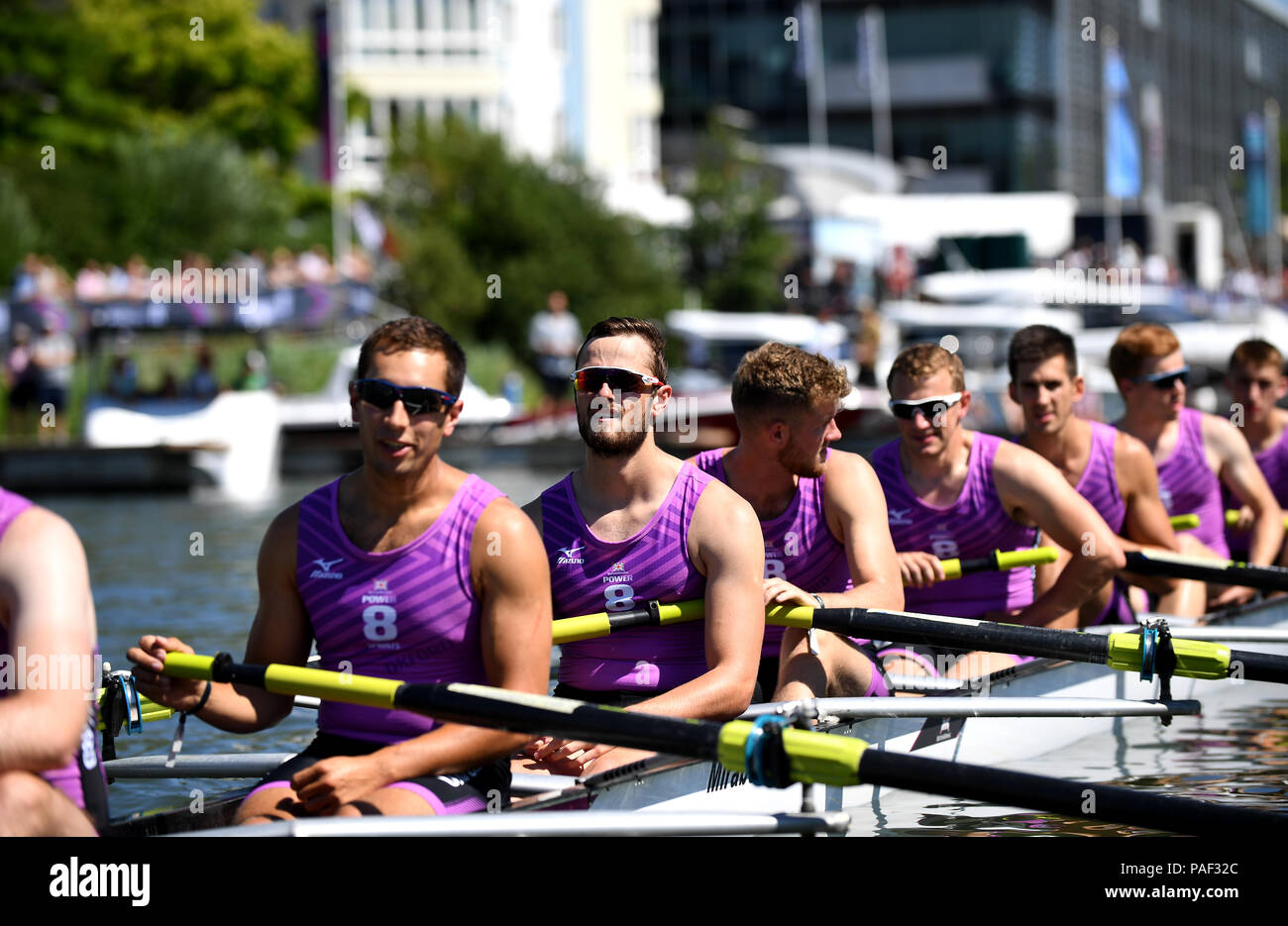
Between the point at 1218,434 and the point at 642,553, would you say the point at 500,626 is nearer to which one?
the point at 642,553

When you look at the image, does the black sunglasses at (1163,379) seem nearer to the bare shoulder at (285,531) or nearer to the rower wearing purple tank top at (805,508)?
the rower wearing purple tank top at (805,508)

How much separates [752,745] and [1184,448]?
5644 millimetres

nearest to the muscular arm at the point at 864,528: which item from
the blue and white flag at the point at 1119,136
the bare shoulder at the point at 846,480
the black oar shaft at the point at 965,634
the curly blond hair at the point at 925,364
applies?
the bare shoulder at the point at 846,480

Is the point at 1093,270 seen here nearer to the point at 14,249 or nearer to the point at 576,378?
the point at 14,249

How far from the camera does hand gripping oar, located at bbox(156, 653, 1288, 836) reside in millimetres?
4602

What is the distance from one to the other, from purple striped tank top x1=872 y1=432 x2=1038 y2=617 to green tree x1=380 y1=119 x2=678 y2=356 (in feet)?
79.5

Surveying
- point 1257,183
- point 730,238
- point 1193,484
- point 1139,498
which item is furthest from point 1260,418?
point 1257,183

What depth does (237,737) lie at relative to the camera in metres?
9.28

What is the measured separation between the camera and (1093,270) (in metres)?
36.3

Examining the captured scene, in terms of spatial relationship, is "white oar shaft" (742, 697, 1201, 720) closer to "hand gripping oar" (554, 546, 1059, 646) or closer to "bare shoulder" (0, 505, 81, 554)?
"hand gripping oar" (554, 546, 1059, 646)

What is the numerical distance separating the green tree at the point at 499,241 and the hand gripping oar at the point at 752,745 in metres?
27.2

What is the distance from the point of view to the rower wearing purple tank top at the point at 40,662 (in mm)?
4035
